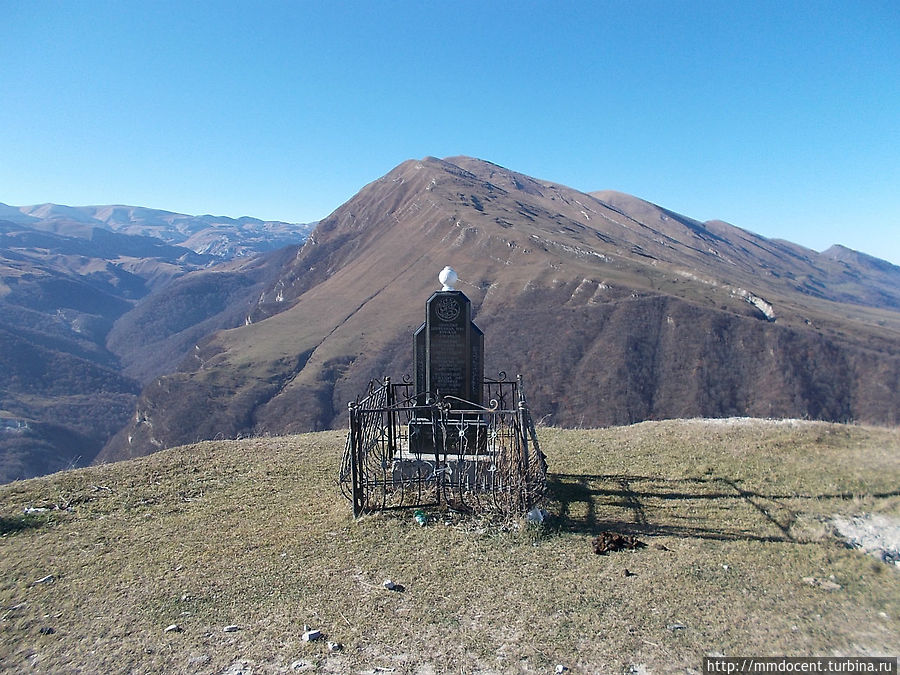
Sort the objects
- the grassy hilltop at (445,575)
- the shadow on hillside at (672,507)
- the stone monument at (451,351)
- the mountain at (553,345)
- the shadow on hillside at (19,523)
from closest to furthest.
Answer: the grassy hilltop at (445,575), the shadow on hillside at (672,507), the shadow on hillside at (19,523), the stone monument at (451,351), the mountain at (553,345)

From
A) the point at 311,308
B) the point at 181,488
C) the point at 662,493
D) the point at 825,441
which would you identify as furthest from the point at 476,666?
the point at 311,308

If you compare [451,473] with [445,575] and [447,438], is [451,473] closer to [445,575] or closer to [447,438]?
[447,438]

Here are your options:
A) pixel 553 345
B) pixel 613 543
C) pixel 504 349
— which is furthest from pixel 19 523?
pixel 553 345

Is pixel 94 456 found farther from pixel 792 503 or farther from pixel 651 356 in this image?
pixel 792 503

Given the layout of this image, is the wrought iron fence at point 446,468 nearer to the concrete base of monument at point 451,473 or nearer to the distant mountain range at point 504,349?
the concrete base of monument at point 451,473

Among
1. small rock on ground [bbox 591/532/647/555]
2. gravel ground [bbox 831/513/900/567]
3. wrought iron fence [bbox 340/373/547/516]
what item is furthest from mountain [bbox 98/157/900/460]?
small rock on ground [bbox 591/532/647/555]

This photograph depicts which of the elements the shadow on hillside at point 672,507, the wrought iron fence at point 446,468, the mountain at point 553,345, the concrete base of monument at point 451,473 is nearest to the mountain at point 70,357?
the mountain at point 553,345
